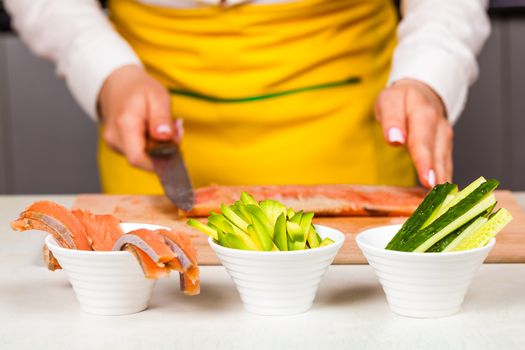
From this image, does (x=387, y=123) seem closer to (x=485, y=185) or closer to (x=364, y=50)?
(x=364, y=50)

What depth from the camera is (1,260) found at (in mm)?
1168

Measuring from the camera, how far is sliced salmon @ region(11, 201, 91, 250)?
0.92 meters

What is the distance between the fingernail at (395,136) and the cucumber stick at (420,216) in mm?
421

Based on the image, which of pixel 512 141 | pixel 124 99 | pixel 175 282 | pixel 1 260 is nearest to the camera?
pixel 175 282

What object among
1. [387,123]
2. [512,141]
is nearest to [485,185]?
[387,123]

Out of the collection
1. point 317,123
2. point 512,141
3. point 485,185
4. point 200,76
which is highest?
point 485,185

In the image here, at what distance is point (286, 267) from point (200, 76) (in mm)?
846

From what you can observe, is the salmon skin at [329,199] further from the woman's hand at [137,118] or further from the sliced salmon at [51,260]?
the sliced salmon at [51,260]

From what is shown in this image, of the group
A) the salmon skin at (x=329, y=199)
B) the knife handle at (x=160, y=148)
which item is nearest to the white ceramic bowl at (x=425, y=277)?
the salmon skin at (x=329, y=199)

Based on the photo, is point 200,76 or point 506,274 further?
point 200,76

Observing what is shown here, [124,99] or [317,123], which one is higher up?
[124,99]

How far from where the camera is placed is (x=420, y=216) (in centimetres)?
92

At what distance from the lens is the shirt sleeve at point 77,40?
1.62 meters

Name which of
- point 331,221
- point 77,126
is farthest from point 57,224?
point 77,126
